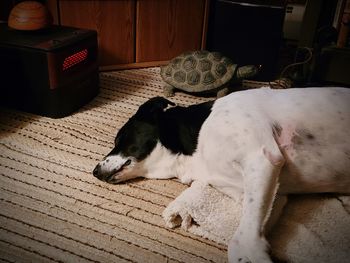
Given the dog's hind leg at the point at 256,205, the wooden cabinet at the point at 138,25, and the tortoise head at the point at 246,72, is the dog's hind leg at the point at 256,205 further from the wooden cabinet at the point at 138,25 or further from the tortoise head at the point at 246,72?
the wooden cabinet at the point at 138,25

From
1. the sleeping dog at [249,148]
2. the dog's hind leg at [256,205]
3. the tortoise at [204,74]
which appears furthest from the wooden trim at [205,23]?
the dog's hind leg at [256,205]

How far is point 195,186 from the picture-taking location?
1233 mm

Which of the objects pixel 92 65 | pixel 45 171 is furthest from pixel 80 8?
pixel 45 171

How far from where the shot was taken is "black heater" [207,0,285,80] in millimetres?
2211

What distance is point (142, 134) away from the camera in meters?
1.27

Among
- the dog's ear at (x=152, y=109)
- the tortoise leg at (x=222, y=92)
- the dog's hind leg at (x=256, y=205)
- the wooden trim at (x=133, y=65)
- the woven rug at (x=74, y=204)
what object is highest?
the dog's ear at (x=152, y=109)

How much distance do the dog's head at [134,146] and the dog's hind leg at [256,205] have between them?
Answer: 0.37 meters

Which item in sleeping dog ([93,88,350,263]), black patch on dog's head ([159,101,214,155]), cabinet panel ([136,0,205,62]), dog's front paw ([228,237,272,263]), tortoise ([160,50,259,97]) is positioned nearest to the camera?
dog's front paw ([228,237,272,263])

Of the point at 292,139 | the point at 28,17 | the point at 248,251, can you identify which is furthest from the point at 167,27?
the point at 248,251

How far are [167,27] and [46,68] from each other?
3.74ft

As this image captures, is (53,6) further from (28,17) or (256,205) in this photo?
(256,205)

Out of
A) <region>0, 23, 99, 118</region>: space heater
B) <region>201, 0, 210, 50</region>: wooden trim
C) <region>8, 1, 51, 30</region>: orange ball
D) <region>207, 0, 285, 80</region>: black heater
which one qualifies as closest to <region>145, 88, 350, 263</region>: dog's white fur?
<region>0, 23, 99, 118</region>: space heater

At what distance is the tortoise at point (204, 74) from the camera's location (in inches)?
81.2

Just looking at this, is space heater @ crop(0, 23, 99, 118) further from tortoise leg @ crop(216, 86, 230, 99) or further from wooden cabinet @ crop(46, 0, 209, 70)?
tortoise leg @ crop(216, 86, 230, 99)
